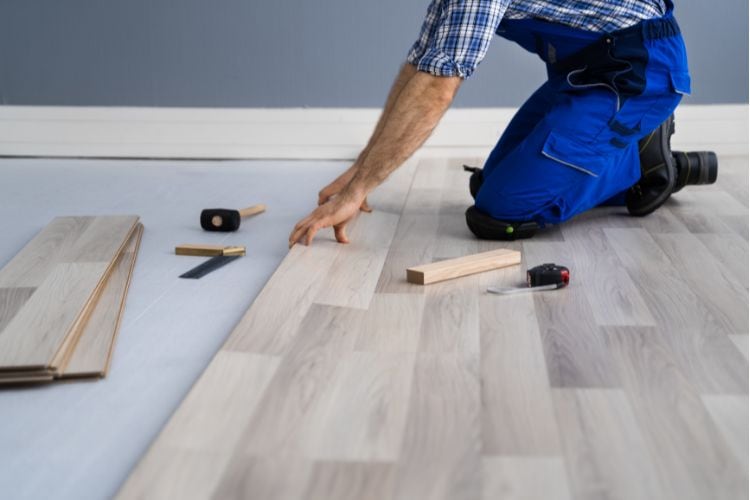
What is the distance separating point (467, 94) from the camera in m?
4.73

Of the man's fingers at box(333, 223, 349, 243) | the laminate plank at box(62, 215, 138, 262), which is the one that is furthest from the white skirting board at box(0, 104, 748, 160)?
the man's fingers at box(333, 223, 349, 243)

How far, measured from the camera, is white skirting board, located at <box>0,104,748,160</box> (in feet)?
15.4

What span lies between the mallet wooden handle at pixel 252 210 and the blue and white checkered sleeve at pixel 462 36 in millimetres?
1113

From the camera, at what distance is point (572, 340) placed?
216 centimetres

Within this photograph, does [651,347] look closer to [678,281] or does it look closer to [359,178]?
[678,281]

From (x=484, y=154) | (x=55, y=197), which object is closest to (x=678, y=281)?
(x=484, y=154)

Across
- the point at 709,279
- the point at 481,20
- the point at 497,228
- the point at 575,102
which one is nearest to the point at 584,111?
the point at 575,102

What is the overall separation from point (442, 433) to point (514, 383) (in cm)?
28

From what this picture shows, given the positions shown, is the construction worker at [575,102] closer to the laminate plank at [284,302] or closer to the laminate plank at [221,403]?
the laminate plank at [284,302]

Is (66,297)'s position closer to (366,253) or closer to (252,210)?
(366,253)

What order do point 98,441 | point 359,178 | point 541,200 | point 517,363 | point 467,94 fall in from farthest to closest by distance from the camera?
1. point 467,94
2. point 541,200
3. point 359,178
4. point 517,363
5. point 98,441

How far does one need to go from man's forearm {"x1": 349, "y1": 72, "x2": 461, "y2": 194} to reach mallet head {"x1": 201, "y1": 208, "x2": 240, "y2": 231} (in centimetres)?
77

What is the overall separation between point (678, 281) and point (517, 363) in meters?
0.82

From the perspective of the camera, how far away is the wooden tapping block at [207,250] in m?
3.05
